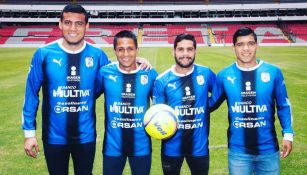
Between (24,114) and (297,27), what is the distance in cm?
6175

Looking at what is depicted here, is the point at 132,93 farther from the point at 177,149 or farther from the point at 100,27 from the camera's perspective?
the point at 100,27

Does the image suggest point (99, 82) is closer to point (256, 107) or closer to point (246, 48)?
point (246, 48)

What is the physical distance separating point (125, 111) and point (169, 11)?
188ft

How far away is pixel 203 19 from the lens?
193 ft

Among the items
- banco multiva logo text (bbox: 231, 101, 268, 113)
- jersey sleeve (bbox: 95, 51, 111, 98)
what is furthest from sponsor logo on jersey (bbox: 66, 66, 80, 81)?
banco multiva logo text (bbox: 231, 101, 268, 113)

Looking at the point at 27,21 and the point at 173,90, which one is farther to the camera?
the point at 27,21

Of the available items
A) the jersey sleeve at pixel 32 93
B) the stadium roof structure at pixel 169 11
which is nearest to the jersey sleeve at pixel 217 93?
the jersey sleeve at pixel 32 93

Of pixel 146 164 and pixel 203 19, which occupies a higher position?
pixel 203 19

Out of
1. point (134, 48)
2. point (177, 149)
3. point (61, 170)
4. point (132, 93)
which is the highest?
point (134, 48)

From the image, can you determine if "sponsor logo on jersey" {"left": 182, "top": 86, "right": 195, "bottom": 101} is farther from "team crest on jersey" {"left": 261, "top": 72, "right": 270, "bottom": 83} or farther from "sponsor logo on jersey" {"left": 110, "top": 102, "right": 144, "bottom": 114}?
"team crest on jersey" {"left": 261, "top": 72, "right": 270, "bottom": 83}

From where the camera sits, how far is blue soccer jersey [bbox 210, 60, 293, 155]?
364 cm

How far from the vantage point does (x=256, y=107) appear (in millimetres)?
3676

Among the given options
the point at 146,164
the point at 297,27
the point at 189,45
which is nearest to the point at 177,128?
the point at 146,164

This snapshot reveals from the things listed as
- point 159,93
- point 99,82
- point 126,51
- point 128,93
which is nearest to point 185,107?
point 159,93
